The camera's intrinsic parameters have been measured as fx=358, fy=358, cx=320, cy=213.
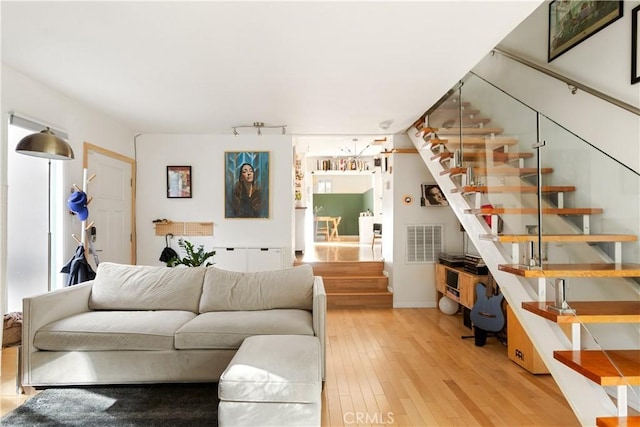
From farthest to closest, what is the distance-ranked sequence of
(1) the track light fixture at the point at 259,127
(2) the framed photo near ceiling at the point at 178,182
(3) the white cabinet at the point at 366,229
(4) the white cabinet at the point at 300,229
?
(3) the white cabinet at the point at 366,229 < (4) the white cabinet at the point at 300,229 < (2) the framed photo near ceiling at the point at 178,182 < (1) the track light fixture at the point at 259,127

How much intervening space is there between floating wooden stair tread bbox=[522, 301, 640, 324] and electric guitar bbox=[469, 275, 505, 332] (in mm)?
1648

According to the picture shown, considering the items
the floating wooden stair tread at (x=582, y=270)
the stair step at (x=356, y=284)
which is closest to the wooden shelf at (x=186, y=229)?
the stair step at (x=356, y=284)

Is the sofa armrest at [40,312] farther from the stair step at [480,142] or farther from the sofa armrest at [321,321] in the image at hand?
the stair step at [480,142]

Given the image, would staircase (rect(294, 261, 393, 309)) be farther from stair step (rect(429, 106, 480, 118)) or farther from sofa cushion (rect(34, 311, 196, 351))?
sofa cushion (rect(34, 311, 196, 351))

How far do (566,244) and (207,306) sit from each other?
2839 millimetres

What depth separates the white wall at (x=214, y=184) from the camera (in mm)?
5590

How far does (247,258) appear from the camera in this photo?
18.1 feet

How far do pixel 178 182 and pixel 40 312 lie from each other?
3.10 meters

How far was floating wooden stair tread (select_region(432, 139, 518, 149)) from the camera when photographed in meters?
2.91

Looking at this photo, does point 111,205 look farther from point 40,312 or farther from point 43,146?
point 40,312

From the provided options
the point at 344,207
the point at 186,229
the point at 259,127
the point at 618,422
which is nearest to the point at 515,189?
the point at 618,422

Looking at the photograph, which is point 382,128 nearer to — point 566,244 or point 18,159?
point 566,244

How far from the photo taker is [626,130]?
261 cm

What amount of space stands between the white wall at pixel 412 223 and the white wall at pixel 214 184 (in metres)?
1.68
